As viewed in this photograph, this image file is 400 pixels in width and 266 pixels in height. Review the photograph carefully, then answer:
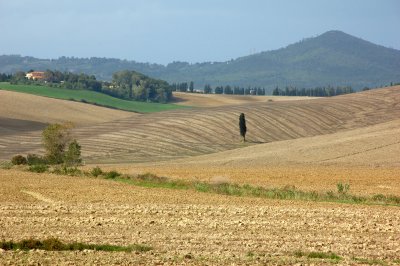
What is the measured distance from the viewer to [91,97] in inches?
6250

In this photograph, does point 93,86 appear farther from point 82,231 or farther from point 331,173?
point 82,231

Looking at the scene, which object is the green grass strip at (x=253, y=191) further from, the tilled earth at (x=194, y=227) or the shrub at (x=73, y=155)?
the shrub at (x=73, y=155)

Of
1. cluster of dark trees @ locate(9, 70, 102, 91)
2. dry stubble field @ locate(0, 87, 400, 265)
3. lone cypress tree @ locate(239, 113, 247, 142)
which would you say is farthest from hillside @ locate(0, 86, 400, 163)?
cluster of dark trees @ locate(9, 70, 102, 91)

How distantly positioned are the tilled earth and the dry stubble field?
32 mm

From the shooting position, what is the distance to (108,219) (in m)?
26.8

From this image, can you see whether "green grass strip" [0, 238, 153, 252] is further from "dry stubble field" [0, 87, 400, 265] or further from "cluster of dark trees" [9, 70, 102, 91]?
"cluster of dark trees" [9, 70, 102, 91]

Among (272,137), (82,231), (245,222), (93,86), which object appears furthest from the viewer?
(93,86)

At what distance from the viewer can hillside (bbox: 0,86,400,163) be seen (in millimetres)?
84438

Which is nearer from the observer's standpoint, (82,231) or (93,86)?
(82,231)

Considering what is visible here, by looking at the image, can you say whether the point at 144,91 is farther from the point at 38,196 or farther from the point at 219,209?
the point at 219,209

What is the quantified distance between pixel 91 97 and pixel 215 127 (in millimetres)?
65343

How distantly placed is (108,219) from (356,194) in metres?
16.1

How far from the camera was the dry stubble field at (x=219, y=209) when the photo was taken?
775 inches

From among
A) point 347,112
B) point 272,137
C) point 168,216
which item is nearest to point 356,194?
point 168,216
